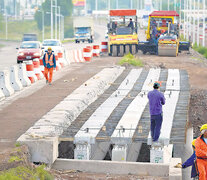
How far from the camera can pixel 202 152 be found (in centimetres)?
976

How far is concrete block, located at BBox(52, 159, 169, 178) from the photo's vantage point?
11180 millimetres

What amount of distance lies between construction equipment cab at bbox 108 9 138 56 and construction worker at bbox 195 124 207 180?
32271 millimetres

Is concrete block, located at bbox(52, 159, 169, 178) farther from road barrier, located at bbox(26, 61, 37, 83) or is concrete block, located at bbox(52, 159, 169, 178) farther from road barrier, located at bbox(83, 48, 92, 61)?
road barrier, located at bbox(83, 48, 92, 61)

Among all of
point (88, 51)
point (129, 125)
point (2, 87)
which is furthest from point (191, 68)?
point (129, 125)

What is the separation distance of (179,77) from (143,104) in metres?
6.64

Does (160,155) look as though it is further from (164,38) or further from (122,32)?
(122,32)

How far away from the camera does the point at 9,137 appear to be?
1289cm

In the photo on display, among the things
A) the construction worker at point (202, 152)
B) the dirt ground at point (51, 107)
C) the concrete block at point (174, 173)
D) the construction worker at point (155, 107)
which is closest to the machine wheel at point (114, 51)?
the dirt ground at point (51, 107)

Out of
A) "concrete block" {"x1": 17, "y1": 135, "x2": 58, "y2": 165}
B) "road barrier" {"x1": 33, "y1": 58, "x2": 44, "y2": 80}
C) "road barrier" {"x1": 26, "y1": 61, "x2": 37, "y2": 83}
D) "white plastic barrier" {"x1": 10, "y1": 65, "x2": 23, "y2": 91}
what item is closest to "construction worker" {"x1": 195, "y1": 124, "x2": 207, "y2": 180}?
"concrete block" {"x1": 17, "y1": 135, "x2": 58, "y2": 165}

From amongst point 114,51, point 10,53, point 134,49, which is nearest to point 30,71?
point 114,51

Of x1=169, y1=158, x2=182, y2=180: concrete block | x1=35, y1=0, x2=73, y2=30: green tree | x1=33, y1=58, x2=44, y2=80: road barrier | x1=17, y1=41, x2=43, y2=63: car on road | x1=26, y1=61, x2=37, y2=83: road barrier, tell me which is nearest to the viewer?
x1=169, y1=158, x2=182, y2=180: concrete block

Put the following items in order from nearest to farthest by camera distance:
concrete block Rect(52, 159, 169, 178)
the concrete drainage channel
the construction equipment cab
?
concrete block Rect(52, 159, 169, 178), the concrete drainage channel, the construction equipment cab

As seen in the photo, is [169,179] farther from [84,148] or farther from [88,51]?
[88,51]

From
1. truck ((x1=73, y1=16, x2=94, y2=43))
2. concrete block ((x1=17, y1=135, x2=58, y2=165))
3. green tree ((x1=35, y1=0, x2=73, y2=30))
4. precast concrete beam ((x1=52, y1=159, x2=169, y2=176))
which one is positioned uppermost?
green tree ((x1=35, y1=0, x2=73, y2=30))
